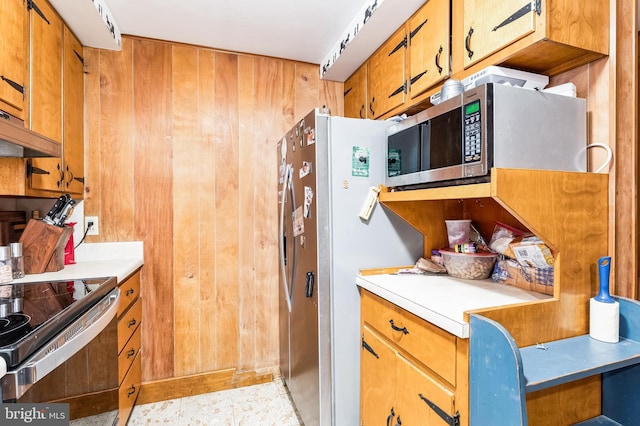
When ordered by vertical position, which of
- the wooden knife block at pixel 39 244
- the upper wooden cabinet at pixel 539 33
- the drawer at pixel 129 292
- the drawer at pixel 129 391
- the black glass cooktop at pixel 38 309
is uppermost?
the upper wooden cabinet at pixel 539 33

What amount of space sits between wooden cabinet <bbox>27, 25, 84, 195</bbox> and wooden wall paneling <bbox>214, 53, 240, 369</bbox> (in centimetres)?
80

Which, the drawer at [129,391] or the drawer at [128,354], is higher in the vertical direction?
the drawer at [128,354]

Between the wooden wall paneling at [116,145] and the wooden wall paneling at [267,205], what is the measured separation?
830mm

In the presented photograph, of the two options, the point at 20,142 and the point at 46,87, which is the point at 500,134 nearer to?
the point at 20,142

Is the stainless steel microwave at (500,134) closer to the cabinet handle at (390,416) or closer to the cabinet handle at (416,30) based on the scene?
the cabinet handle at (416,30)

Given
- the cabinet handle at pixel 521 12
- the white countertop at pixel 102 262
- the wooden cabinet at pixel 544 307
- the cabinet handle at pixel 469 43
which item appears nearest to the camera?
the wooden cabinet at pixel 544 307

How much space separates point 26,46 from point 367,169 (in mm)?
1614

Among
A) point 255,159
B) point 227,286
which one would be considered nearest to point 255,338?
point 227,286

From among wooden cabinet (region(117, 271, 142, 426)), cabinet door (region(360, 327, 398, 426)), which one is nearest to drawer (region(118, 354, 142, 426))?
wooden cabinet (region(117, 271, 142, 426))

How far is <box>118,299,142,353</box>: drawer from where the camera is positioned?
65.5 inches

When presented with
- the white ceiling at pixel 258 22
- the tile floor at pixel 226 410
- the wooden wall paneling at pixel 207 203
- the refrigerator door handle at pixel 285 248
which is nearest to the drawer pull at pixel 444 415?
the refrigerator door handle at pixel 285 248

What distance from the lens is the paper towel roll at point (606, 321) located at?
0.97 meters

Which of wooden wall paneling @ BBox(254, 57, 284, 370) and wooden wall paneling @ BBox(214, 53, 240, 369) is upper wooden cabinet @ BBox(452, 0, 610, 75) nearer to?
wooden wall paneling @ BBox(254, 57, 284, 370)

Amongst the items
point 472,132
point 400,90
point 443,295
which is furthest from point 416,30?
point 443,295
